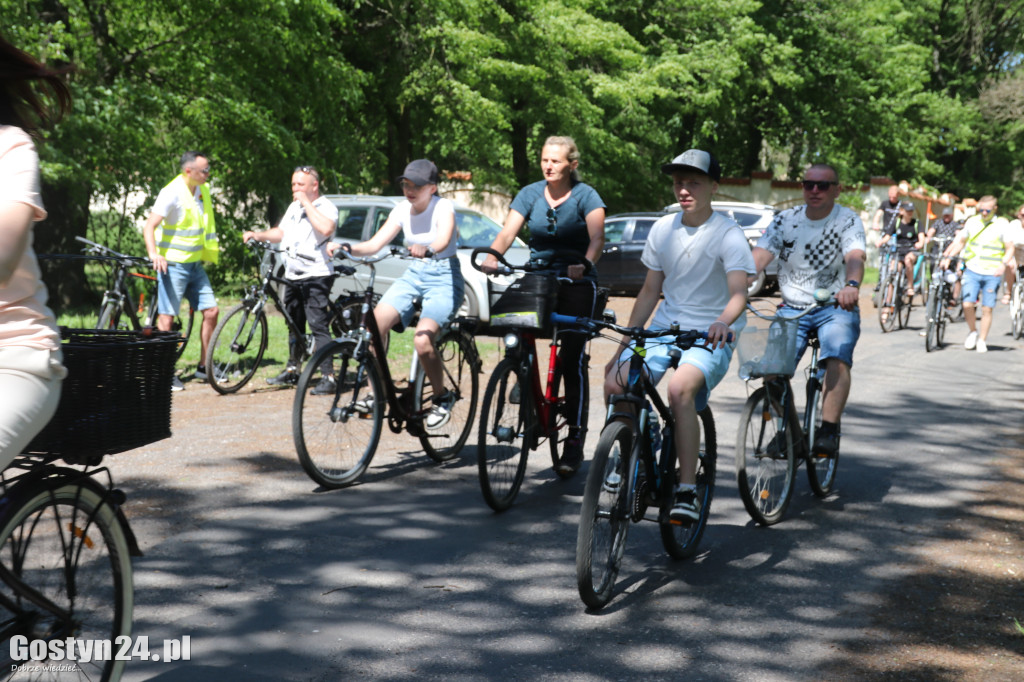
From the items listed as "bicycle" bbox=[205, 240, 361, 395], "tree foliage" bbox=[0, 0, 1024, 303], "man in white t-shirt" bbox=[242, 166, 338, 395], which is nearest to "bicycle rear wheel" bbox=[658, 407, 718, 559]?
"bicycle" bbox=[205, 240, 361, 395]

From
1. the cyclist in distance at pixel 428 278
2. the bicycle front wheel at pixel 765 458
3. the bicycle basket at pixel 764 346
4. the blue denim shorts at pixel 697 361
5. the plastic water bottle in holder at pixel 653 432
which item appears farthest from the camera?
the cyclist in distance at pixel 428 278

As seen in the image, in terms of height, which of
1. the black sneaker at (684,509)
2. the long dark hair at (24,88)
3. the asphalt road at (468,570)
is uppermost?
the long dark hair at (24,88)

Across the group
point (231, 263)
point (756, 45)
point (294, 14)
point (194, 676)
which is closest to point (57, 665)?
point (194, 676)

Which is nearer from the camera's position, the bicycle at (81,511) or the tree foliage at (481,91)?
the bicycle at (81,511)

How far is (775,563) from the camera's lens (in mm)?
5391

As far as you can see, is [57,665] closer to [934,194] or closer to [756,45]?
[756,45]

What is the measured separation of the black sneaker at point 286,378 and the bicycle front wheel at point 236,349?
0.64 feet

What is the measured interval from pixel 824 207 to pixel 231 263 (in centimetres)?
1435

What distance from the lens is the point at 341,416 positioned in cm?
645

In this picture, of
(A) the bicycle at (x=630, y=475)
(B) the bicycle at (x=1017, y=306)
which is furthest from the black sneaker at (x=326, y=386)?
(B) the bicycle at (x=1017, y=306)

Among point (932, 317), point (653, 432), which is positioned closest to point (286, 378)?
point (653, 432)

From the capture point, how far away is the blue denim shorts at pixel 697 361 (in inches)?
198

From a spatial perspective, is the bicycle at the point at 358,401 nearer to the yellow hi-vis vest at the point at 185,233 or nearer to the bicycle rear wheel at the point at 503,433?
the bicycle rear wheel at the point at 503,433

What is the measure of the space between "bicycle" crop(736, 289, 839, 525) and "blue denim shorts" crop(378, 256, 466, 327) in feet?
6.64
